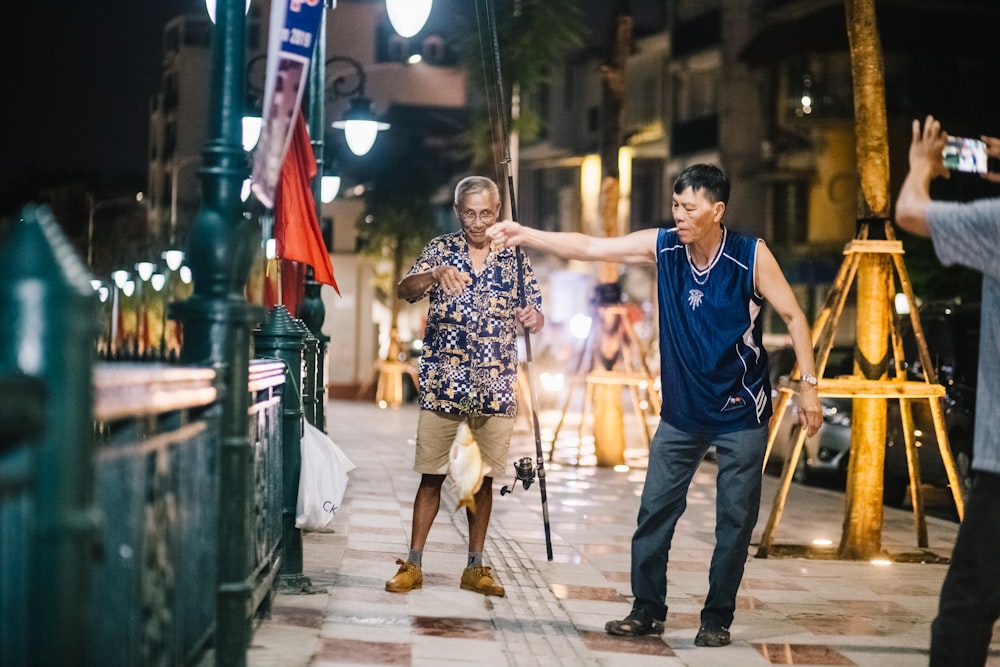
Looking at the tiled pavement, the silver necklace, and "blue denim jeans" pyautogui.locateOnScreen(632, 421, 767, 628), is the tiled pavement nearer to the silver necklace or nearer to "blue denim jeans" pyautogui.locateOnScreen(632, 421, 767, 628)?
"blue denim jeans" pyautogui.locateOnScreen(632, 421, 767, 628)

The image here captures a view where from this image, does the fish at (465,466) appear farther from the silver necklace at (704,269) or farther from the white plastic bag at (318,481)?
the silver necklace at (704,269)

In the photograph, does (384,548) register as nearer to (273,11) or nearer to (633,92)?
(273,11)

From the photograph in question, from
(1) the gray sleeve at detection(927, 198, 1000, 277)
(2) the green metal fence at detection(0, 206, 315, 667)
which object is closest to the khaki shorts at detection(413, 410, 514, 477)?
(2) the green metal fence at detection(0, 206, 315, 667)

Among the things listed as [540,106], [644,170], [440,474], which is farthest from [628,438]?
[540,106]

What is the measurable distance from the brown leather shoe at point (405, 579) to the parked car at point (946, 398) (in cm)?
743

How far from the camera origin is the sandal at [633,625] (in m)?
6.71

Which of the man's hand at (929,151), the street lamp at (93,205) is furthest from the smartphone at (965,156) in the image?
the street lamp at (93,205)

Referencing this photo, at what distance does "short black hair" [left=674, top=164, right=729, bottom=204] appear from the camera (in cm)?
676

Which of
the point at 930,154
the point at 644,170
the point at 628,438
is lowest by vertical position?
the point at 628,438

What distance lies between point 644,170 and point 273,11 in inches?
1847

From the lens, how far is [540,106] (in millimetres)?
56281

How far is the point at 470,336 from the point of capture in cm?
749

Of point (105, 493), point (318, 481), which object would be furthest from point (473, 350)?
point (105, 493)

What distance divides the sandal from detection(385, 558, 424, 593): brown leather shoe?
115cm
